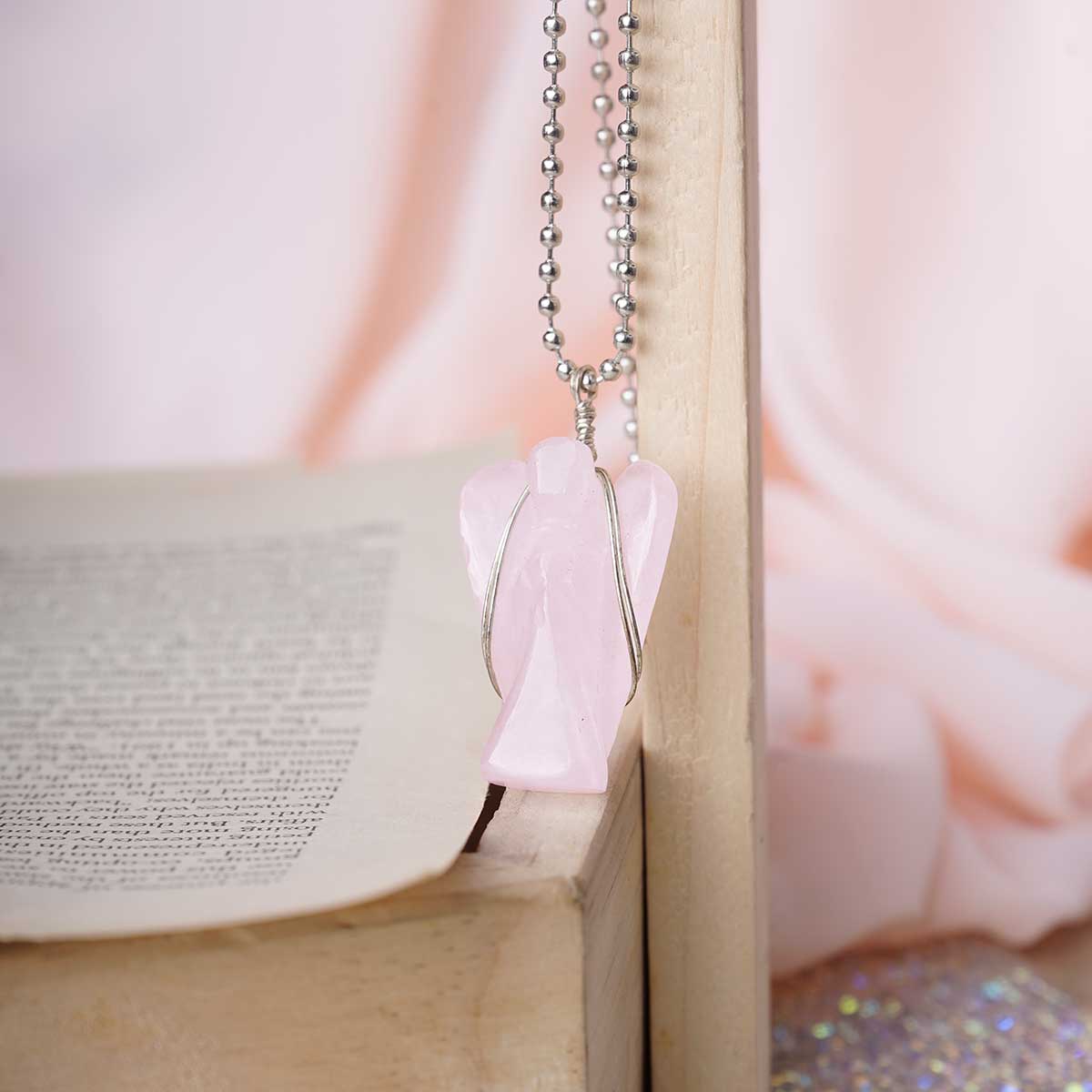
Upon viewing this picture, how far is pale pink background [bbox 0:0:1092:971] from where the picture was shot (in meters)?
0.88

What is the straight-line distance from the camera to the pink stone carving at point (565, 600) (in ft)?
1.43

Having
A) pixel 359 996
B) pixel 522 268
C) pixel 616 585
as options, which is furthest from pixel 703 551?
pixel 522 268

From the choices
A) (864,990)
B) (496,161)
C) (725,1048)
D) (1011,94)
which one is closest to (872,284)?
(1011,94)

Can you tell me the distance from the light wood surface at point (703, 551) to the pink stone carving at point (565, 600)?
0.03 m

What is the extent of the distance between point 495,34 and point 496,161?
0.30 ft

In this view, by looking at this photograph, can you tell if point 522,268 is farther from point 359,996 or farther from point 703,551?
point 359,996

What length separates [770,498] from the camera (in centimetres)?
97

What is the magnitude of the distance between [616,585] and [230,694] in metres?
0.22

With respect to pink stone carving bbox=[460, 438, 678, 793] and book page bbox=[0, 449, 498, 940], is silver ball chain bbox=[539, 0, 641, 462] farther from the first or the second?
book page bbox=[0, 449, 498, 940]

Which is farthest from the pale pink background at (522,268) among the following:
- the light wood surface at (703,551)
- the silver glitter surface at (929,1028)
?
the light wood surface at (703,551)

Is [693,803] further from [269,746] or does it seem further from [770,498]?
[770,498]

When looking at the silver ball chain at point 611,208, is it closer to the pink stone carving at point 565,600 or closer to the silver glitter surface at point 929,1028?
the pink stone carving at point 565,600

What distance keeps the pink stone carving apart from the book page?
0.09ft

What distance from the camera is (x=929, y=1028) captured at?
25.0 inches
